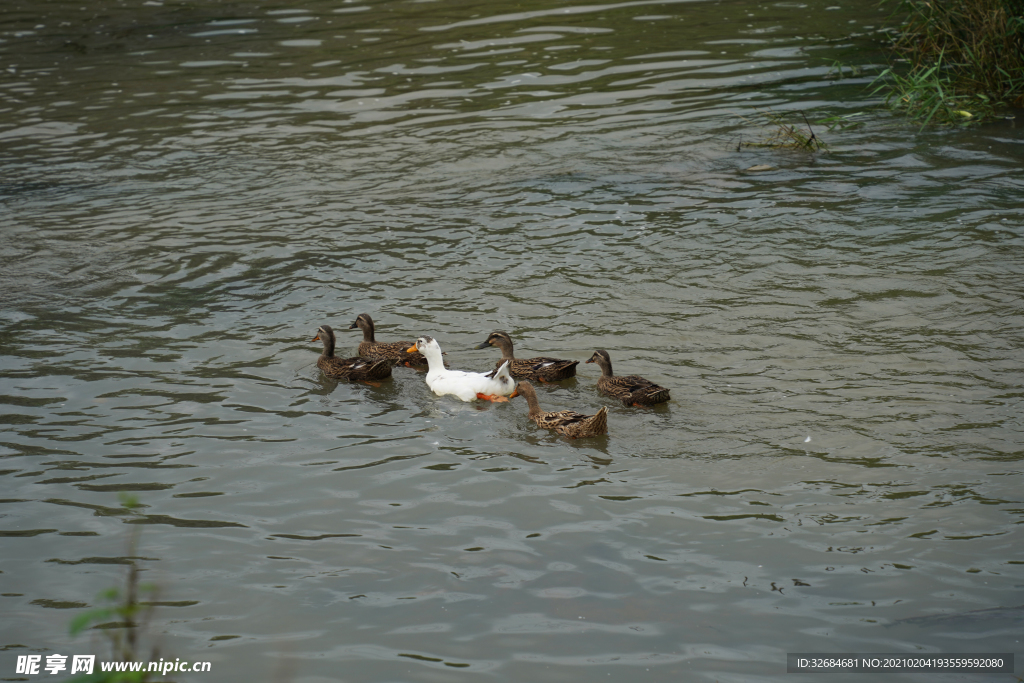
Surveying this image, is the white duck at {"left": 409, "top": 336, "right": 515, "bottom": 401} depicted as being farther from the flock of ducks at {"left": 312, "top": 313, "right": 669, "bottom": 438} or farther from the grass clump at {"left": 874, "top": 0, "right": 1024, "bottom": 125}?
the grass clump at {"left": 874, "top": 0, "right": 1024, "bottom": 125}

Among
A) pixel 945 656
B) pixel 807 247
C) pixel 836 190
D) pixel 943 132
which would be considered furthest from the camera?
pixel 943 132

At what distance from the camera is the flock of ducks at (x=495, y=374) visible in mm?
7867

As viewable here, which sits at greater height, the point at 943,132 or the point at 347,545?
the point at 943,132

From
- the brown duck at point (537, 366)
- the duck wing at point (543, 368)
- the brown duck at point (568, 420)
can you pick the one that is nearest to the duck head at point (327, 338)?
the brown duck at point (537, 366)

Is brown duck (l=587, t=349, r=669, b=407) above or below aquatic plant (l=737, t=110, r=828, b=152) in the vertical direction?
below

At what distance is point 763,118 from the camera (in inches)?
611

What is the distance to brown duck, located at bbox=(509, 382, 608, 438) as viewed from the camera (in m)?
7.54

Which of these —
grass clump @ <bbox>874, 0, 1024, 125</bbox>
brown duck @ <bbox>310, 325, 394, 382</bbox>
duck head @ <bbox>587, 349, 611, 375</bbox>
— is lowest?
brown duck @ <bbox>310, 325, 394, 382</bbox>

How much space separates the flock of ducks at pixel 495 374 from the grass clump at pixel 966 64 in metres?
8.66

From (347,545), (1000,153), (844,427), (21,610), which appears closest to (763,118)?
(1000,153)

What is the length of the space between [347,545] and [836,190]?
29.9 ft

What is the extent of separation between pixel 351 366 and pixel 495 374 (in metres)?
1.44

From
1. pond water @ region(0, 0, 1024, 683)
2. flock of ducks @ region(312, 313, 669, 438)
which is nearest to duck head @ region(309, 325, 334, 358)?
flock of ducks @ region(312, 313, 669, 438)

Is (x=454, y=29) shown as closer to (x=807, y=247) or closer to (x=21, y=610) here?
(x=807, y=247)
